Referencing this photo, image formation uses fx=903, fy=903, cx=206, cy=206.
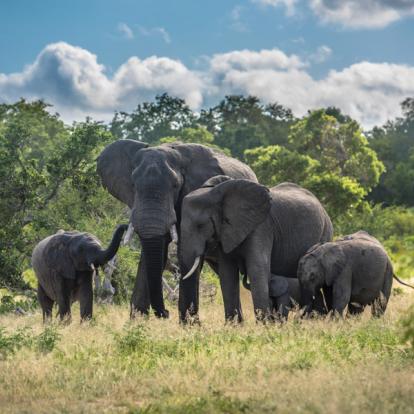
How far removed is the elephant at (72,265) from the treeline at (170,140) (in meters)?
4.44

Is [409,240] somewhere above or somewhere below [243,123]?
below

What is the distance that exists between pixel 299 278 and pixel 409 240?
601 cm

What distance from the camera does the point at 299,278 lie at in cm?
1358

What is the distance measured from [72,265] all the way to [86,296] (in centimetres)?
57

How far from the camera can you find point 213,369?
9.34 m

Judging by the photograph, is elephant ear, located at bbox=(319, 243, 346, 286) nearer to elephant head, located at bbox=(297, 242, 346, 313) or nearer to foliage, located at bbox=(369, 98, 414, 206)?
elephant head, located at bbox=(297, 242, 346, 313)

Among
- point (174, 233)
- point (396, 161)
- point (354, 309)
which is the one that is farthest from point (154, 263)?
point (396, 161)

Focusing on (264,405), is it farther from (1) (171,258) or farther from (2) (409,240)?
(1) (171,258)

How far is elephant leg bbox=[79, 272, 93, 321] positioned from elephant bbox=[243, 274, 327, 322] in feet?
9.01

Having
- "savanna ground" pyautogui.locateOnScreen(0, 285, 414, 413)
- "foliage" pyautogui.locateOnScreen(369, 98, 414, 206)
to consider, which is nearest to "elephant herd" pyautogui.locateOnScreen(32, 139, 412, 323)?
"savanna ground" pyautogui.locateOnScreen(0, 285, 414, 413)

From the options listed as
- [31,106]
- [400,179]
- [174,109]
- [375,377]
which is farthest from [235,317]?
[174,109]

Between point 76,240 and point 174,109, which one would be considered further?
point 174,109

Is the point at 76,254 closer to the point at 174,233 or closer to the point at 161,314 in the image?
the point at 161,314

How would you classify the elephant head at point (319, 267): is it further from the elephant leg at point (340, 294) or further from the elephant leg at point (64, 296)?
the elephant leg at point (64, 296)
